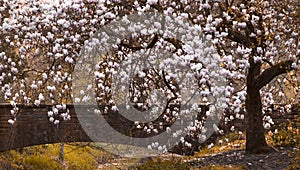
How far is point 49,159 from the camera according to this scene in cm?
1509

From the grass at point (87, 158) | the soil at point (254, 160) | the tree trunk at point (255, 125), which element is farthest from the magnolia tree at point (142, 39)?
the grass at point (87, 158)

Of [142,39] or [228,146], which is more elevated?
[142,39]

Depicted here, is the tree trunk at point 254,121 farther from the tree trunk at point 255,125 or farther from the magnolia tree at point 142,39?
the magnolia tree at point 142,39

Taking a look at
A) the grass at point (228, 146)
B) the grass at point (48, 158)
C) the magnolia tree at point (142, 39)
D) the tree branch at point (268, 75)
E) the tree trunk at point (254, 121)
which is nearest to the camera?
the magnolia tree at point (142, 39)

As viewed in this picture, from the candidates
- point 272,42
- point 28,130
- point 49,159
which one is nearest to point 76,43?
point 272,42

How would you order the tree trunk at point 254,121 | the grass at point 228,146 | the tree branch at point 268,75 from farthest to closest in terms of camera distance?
the grass at point 228,146 → the tree trunk at point 254,121 → the tree branch at point 268,75

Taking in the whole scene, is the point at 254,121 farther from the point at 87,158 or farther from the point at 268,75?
the point at 87,158

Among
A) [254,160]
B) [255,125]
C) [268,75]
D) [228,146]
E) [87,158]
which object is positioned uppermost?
[268,75]

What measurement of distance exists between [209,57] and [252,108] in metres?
3.96

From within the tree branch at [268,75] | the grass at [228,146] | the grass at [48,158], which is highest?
the tree branch at [268,75]

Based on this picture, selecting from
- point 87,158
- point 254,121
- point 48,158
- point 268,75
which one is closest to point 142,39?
point 268,75

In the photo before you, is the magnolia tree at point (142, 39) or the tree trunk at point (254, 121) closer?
the magnolia tree at point (142, 39)

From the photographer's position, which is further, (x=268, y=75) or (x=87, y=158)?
(x=87, y=158)

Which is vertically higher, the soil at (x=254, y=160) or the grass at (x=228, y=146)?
the grass at (x=228, y=146)
